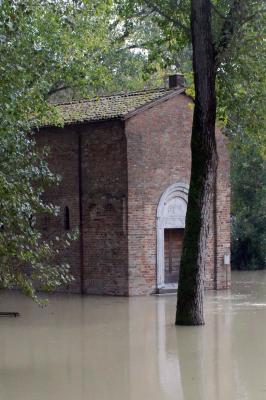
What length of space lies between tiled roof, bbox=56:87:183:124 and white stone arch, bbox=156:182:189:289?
3.06m

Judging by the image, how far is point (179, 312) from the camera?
1852cm

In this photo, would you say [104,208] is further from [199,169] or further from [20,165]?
[20,165]

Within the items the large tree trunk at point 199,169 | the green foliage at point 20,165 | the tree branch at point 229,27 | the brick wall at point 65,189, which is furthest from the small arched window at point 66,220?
the tree branch at point 229,27

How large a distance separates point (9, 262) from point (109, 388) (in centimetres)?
249

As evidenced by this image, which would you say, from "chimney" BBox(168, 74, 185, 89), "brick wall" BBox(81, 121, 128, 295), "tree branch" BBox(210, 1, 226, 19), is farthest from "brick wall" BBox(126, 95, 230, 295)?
"tree branch" BBox(210, 1, 226, 19)

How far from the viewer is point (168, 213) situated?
27234 mm

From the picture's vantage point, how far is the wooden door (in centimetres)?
2709

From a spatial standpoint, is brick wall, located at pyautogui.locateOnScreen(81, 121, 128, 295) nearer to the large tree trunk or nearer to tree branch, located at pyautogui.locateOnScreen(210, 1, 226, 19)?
the large tree trunk

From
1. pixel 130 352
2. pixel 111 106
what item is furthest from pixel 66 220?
pixel 130 352

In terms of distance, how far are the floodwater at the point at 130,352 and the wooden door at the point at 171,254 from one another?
9.94 feet

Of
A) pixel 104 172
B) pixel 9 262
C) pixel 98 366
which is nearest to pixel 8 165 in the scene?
pixel 9 262

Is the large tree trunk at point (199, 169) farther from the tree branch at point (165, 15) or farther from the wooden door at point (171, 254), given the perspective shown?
the wooden door at point (171, 254)

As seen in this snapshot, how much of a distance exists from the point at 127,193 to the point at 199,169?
7.85 m

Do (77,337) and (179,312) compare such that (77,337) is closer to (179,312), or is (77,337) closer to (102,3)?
(179,312)
